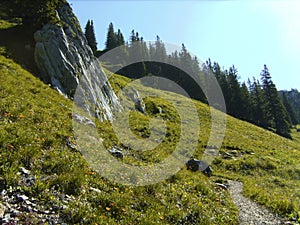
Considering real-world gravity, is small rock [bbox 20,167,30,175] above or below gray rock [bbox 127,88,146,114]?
below

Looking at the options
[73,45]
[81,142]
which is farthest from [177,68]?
[81,142]

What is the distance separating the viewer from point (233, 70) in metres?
96.5

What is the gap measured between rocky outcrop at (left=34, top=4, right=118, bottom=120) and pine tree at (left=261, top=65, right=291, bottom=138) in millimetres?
60616

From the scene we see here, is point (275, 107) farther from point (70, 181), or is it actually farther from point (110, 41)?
point (70, 181)

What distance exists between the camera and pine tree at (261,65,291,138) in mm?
70438

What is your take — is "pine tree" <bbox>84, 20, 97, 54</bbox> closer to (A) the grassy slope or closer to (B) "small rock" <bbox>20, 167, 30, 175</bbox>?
(A) the grassy slope

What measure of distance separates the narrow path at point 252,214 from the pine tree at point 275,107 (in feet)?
208

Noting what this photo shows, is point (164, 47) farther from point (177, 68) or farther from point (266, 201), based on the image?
point (266, 201)

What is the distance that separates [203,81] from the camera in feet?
310

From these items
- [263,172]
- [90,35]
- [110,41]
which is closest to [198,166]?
[263,172]

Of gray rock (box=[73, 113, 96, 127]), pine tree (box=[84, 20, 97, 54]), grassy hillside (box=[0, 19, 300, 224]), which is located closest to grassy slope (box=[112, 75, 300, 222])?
grassy hillside (box=[0, 19, 300, 224])

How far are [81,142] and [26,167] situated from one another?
4580 mm

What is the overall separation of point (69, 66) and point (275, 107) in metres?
70.3

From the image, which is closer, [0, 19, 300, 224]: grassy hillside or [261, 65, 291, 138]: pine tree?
[0, 19, 300, 224]: grassy hillside
